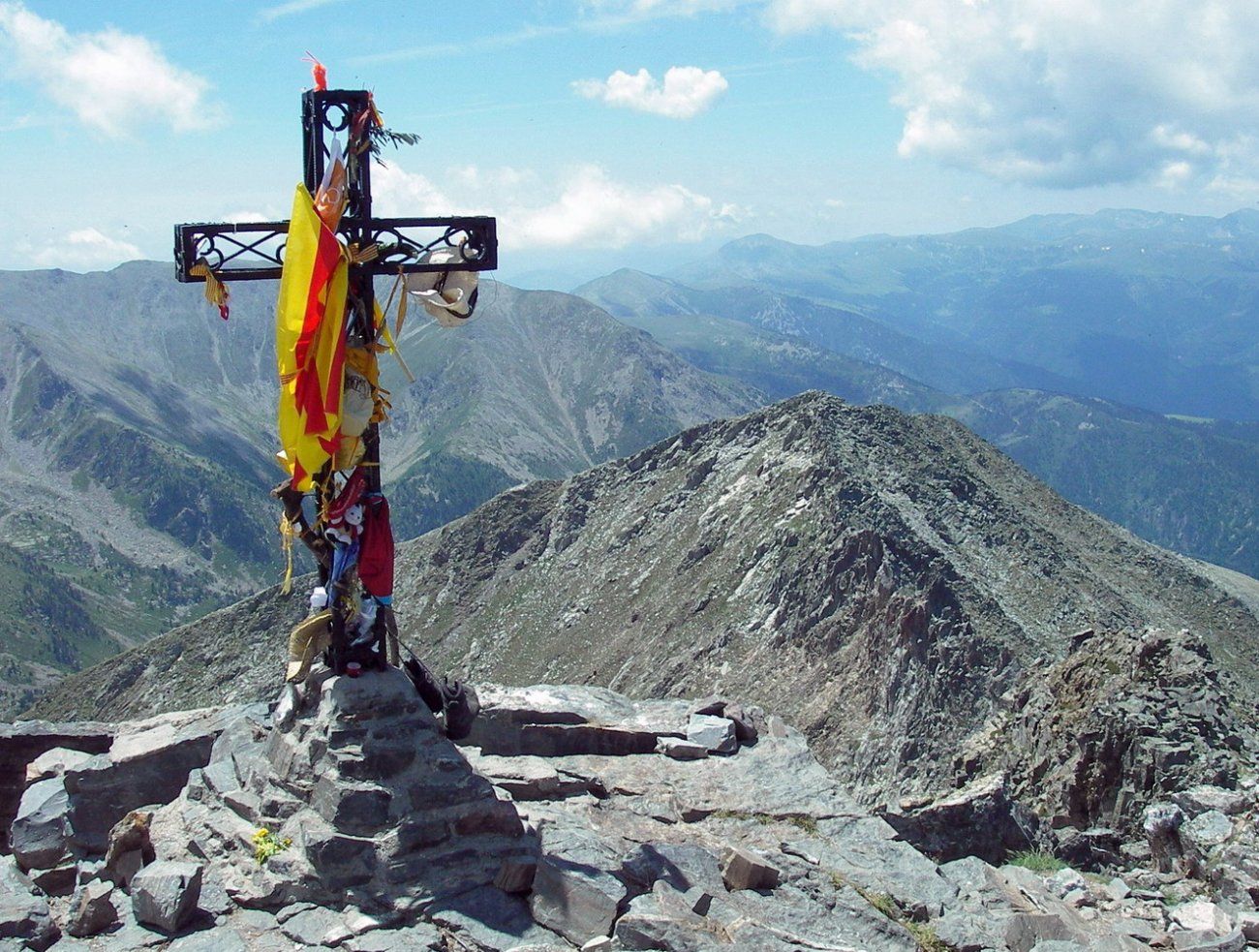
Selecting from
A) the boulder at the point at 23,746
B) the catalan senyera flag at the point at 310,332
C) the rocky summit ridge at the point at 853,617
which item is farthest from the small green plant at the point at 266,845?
the rocky summit ridge at the point at 853,617

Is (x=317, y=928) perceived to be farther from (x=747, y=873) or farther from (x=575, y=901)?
(x=747, y=873)

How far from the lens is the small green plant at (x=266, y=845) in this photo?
1197cm

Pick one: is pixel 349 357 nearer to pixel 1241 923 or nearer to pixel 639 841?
pixel 639 841

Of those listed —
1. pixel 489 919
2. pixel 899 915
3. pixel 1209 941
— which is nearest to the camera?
pixel 489 919

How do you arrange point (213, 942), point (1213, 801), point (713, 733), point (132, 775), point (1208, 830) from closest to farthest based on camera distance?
point (213, 942)
point (132, 775)
point (1208, 830)
point (713, 733)
point (1213, 801)

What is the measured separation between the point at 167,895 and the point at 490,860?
10.1 feet

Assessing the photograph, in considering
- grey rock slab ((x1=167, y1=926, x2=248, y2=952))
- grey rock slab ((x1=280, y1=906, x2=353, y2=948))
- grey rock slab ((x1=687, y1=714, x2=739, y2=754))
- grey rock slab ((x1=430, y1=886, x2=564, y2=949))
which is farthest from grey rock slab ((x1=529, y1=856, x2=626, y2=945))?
grey rock slab ((x1=687, y1=714, x2=739, y2=754))

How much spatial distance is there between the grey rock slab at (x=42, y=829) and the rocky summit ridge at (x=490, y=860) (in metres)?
0.03

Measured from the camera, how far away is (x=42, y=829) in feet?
46.7

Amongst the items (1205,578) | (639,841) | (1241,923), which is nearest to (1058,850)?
(1241,923)

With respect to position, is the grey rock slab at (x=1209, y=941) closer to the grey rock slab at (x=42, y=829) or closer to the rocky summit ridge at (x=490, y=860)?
the rocky summit ridge at (x=490, y=860)

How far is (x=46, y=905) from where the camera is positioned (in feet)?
39.9

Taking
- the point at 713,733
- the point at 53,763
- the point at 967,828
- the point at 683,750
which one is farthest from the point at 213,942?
the point at 967,828

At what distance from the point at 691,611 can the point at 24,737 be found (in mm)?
47778
